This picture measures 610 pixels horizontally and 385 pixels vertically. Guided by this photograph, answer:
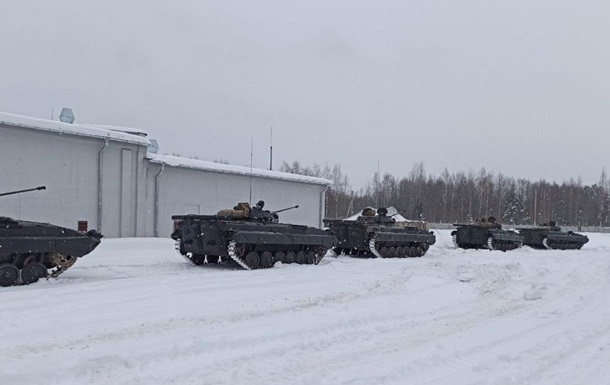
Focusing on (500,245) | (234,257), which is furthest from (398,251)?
(234,257)

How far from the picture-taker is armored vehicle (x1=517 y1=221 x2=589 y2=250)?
114ft

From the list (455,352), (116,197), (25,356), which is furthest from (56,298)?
(116,197)

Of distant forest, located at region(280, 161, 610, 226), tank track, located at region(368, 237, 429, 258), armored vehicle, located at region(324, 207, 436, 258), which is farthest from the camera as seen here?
distant forest, located at region(280, 161, 610, 226)

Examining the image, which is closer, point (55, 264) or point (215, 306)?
point (215, 306)

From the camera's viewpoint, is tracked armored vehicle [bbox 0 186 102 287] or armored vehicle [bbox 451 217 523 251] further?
armored vehicle [bbox 451 217 523 251]

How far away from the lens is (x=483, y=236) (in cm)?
3036

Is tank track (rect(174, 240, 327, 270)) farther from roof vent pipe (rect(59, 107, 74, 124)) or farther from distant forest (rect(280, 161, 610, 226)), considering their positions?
distant forest (rect(280, 161, 610, 226))

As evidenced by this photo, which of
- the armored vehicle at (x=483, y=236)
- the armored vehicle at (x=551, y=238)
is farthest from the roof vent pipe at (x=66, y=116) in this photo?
the armored vehicle at (x=551, y=238)

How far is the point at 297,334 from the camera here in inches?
312

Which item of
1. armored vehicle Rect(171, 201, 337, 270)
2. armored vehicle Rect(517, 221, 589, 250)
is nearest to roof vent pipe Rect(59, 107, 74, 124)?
armored vehicle Rect(171, 201, 337, 270)

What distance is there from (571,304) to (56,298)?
8953mm

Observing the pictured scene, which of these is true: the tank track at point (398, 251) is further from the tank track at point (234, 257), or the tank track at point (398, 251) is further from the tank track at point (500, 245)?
the tank track at point (500, 245)

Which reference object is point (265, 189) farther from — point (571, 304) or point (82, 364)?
point (82, 364)

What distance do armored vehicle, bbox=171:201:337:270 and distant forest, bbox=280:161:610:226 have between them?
49.1 meters
